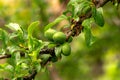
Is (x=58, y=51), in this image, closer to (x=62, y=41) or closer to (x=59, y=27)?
(x=62, y=41)

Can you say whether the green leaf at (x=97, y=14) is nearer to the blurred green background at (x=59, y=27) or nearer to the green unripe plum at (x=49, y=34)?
the green unripe plum at (x=49, y=34)

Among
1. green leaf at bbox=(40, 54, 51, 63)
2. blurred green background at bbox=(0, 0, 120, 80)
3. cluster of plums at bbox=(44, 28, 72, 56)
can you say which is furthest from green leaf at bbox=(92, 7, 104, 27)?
blurred green background at bbox=(0, 0, 120, 80)

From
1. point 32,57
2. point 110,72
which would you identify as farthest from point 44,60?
point 110,72

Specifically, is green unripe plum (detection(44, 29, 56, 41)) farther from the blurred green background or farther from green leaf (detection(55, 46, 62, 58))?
the blurred green background

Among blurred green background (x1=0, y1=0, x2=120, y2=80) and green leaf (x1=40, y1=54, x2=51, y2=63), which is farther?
blurred green background (x1=0, y1=0, x2=120, y2=80)

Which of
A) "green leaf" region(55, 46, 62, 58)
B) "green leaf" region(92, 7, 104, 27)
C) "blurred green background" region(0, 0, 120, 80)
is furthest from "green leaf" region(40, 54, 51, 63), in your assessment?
"blurred green background" region(0, 0, 120, 80)

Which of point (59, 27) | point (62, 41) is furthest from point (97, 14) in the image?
point (59, 27)

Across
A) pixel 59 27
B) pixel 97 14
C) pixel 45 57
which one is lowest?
pixel 59 27

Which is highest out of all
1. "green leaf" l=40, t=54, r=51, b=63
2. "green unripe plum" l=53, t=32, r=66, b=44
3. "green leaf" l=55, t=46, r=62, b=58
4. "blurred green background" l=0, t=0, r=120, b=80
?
"green unripe plum" l=53, t=32, r=66, b=44

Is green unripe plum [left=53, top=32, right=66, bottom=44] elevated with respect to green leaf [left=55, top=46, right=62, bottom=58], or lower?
elevated

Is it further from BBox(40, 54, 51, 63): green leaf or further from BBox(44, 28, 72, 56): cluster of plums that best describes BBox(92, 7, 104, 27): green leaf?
BBox(40, 54, 51, 63): green leaf

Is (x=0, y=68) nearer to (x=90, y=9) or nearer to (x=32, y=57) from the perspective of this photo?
(x=32, y=57)
